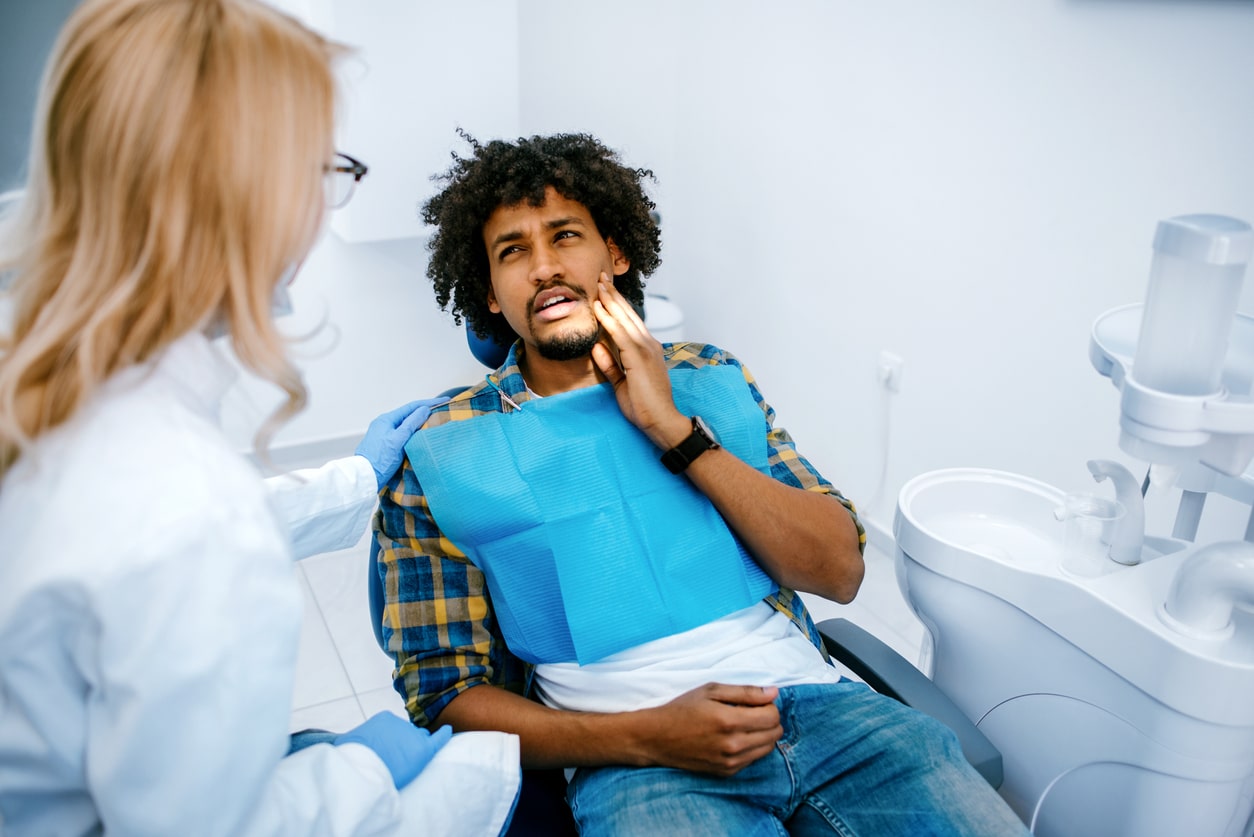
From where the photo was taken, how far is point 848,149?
7.95 feet

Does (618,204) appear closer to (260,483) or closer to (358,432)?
(260,483)

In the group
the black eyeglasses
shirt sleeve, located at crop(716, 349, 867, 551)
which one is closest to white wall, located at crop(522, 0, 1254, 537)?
shirt sleeve, located at crop(716, 349, 867, 551)

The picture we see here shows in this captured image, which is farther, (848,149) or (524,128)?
(524,128)

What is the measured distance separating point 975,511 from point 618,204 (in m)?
0.82

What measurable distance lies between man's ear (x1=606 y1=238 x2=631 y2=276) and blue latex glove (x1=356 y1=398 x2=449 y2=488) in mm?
485

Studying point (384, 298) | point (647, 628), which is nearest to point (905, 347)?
point (647, 628)

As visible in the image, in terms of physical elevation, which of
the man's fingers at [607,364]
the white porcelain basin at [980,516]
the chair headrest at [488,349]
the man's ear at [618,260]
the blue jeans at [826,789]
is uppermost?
the man's ear at [618,260]

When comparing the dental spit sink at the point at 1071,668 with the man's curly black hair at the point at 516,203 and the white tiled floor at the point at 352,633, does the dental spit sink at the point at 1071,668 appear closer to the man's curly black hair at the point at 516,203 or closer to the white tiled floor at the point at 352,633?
the man's curly black hair at the point at 516,203

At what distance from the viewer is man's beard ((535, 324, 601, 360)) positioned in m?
1.50

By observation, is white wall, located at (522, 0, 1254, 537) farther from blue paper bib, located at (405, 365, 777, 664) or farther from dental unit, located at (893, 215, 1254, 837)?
blue paper bib, located at (405, 365, 777, 664)

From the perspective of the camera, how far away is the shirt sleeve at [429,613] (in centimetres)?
127

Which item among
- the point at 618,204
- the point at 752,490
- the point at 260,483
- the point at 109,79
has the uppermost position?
the point at 109,79

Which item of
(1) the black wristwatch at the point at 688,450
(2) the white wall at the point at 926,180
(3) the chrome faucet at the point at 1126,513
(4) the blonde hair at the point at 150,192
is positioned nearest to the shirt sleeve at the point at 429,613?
(1) the black wristwatch at the point at 688,450

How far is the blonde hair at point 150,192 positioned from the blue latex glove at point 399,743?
0.43 metres
